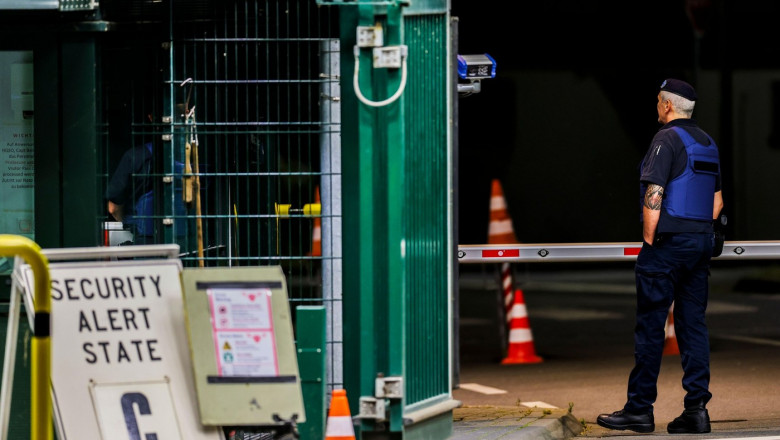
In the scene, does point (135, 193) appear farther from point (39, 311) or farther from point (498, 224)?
point (498, 224)

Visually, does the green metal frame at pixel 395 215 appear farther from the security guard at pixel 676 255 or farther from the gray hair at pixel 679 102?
the gray hair at pixel 679 102

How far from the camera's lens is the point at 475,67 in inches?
325

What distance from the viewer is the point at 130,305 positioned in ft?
20.1

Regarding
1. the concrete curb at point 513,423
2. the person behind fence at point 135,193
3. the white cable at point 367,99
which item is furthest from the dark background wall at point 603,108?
the white cable at point 367,99

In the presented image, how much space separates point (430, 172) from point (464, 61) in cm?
122

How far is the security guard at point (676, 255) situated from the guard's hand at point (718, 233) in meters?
0.06

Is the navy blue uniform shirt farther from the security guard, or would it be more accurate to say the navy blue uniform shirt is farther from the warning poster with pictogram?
the warning poster with pictogram

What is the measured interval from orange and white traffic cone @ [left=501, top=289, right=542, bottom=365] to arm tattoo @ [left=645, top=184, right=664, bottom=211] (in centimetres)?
353

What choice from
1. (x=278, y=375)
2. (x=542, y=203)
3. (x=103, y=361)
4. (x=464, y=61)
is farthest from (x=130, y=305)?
(x=542, y=203)

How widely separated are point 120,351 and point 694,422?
3.45m

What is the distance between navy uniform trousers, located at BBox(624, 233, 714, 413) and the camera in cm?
802

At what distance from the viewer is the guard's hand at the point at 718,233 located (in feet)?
27.1

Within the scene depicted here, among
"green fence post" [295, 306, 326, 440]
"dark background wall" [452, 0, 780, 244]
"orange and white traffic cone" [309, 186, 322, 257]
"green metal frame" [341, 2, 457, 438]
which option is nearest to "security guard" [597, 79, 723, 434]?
"green metal frame" [341, 2, 457, 438]

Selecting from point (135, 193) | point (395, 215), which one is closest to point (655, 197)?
point (395, 215)
